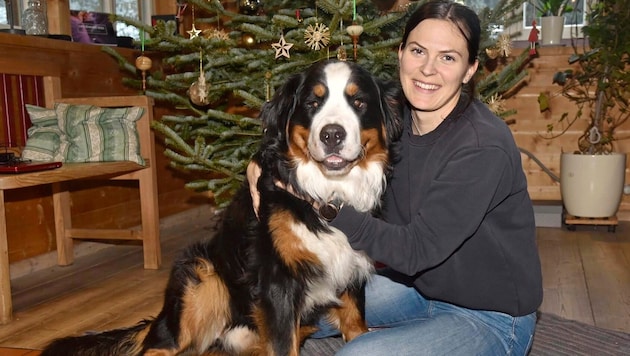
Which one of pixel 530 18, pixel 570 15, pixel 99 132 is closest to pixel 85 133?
pixel 99 132

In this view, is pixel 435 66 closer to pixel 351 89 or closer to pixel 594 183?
pixel 351 89

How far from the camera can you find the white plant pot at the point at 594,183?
414 centimetres

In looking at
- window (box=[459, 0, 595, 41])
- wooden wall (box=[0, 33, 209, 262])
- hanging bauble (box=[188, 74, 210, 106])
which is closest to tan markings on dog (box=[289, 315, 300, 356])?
hanging bauble (box=[188, 74, 210, 106])

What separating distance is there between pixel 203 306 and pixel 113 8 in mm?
3040

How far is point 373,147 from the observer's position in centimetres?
177

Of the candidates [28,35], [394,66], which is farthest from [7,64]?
[394,66]

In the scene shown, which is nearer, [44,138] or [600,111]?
[44,138]

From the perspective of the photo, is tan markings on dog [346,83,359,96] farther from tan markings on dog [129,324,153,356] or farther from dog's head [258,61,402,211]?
tan markings on dog [129,324,153,356]

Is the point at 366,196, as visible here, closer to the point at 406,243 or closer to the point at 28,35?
the point at 406,243

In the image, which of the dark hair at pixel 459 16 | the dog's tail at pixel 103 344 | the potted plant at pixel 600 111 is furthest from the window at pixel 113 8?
the potted plant at pixel 600 111

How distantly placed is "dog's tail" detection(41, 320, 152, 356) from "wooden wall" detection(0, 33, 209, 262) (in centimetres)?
156

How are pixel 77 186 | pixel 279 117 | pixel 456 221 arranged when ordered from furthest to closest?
pixel 77 186, pixel 279 117, pixel 456 221

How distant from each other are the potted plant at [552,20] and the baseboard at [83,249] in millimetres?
2927

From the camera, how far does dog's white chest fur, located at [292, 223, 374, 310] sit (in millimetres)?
1705
